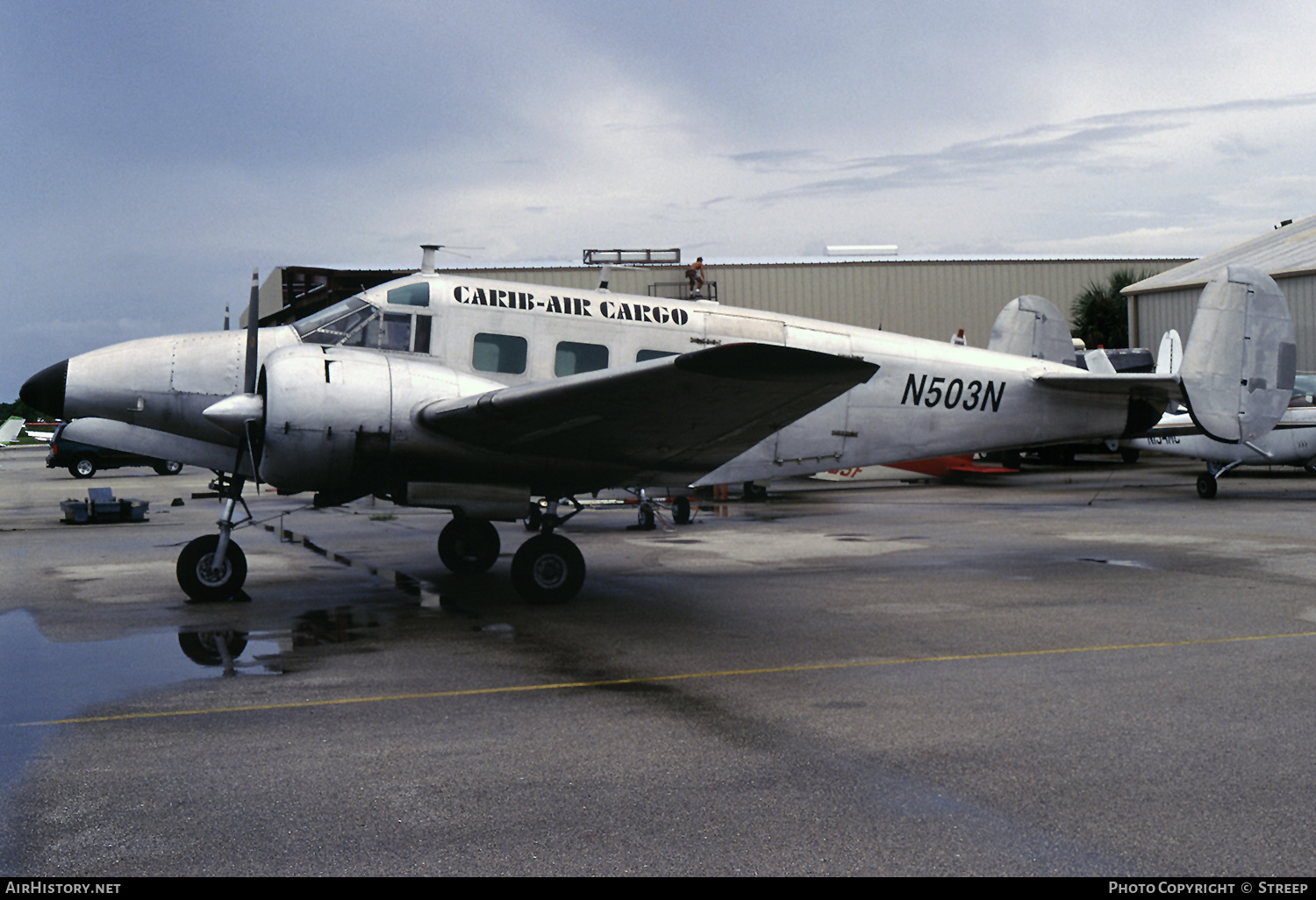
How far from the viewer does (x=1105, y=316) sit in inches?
1551

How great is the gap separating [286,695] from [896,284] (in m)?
35.2

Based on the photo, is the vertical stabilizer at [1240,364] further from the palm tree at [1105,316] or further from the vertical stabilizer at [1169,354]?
the palm tree at [1105,316]

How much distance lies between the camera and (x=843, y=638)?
7.78 metres

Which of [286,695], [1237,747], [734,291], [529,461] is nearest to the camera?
[1237,747]

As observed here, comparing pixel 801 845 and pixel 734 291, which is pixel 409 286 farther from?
pixel 734 291

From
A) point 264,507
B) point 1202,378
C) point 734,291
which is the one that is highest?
point 734,291

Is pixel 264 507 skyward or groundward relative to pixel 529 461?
groundward

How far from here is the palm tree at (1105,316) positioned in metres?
39.0

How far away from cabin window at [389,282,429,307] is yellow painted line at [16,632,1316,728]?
473cm

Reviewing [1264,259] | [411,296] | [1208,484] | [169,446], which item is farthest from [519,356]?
[1264,259]

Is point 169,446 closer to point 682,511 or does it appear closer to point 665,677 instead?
point 665,677

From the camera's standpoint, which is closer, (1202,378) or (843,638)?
(843,638)

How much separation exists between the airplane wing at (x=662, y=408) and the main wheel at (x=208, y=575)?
254cm
